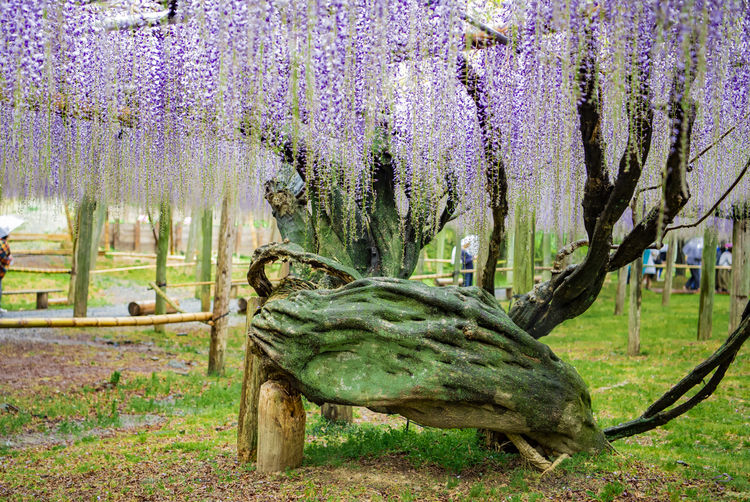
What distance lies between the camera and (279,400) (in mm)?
3209

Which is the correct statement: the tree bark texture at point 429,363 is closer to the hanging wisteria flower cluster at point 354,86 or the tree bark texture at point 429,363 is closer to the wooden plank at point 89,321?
the hanging wisteria flower cluster at point 354,86

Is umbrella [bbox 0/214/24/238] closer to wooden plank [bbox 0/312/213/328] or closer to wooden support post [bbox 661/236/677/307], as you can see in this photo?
wooden plank [bbox 0/312/213/328]

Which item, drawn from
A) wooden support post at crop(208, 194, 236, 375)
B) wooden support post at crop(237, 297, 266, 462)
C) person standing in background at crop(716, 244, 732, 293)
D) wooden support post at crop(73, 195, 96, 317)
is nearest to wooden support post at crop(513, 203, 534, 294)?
wooden support post at crop(208, 194, 236, 375)

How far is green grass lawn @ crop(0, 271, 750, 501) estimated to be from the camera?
296 cm

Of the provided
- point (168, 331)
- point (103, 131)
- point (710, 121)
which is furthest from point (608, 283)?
point (103, 131)

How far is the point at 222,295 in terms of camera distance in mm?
6461

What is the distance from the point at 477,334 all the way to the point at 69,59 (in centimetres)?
275

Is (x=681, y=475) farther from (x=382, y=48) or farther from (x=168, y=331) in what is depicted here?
(x=168, y=331)

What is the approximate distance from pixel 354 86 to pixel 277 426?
1.77m

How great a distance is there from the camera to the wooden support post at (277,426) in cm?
322

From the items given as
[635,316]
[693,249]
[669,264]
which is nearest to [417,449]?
[635,316]

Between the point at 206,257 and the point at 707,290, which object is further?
the point at 206,257

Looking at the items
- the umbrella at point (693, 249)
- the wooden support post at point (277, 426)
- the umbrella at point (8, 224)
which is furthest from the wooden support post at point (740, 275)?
the umbrella at point (693, 249)

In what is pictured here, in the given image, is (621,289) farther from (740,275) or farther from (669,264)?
(740,275)
